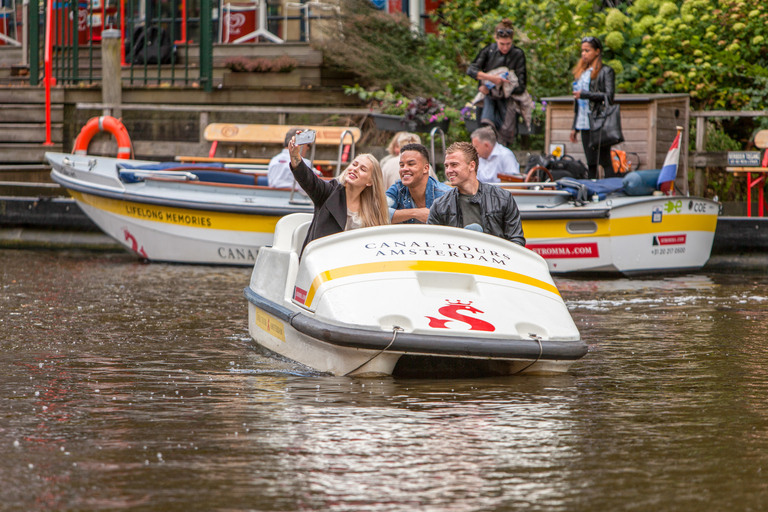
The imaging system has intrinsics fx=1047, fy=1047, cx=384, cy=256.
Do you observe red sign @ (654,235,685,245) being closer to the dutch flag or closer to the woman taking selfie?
the dutch flag

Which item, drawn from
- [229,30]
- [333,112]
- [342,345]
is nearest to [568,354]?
[342,345]

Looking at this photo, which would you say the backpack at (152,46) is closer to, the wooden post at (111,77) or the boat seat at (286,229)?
the wooden post at (111,77)

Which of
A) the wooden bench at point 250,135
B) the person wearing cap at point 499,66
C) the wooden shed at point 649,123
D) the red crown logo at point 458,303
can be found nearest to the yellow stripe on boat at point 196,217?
the wooden bench at point 250,135

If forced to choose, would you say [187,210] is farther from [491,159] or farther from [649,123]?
[649,123]

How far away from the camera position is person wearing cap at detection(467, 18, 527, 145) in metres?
10.9

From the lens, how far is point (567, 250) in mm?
10234

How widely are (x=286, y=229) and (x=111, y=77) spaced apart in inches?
361

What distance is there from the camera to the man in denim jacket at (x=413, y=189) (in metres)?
6.17

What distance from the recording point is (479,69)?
36.5 ft

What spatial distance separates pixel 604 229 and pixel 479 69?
2318 mm

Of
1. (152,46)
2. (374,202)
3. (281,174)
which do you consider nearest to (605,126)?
(281,174)

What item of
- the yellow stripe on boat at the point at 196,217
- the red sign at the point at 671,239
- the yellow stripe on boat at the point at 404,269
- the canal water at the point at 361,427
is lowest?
the canal water at the point at 361,427

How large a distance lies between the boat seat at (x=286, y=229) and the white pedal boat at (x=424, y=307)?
80 cm

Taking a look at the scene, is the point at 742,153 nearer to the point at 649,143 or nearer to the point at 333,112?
the point at 649,143
